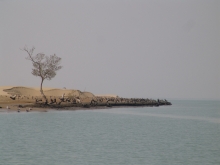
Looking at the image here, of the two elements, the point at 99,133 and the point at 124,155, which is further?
the point at 99,133

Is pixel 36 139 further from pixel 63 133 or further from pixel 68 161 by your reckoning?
pixel 68 161

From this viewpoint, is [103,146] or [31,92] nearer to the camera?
[103,146]

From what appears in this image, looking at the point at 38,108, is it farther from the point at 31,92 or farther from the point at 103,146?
the point at 31,92

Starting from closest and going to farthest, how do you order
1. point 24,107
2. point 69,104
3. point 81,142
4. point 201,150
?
1. point 201,150
2. point 81,142
3. point 24,107
4. point 69,104

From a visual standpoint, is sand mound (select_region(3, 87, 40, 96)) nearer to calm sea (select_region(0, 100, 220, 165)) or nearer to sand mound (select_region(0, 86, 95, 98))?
sand mound (select_region(0, 86, 95, 98))

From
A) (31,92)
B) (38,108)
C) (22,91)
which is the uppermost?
(22,91)

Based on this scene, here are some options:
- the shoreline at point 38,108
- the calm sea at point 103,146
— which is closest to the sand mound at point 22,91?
the shoreline at point 38,108

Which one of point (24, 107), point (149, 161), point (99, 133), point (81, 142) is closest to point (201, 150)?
point (149, 161)

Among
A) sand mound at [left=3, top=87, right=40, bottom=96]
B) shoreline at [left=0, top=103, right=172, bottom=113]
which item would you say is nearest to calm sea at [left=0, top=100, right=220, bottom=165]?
shoreline at [left=0, top=103, right=172, bottom=113]

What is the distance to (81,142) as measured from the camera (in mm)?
32594

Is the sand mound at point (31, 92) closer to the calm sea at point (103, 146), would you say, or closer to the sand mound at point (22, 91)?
→ the sand mound at point (22, 91)

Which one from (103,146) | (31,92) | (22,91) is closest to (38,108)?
(103,146)

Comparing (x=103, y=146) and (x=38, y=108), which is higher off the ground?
(x=38, y=108)

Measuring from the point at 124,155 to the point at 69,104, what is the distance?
172 feet
